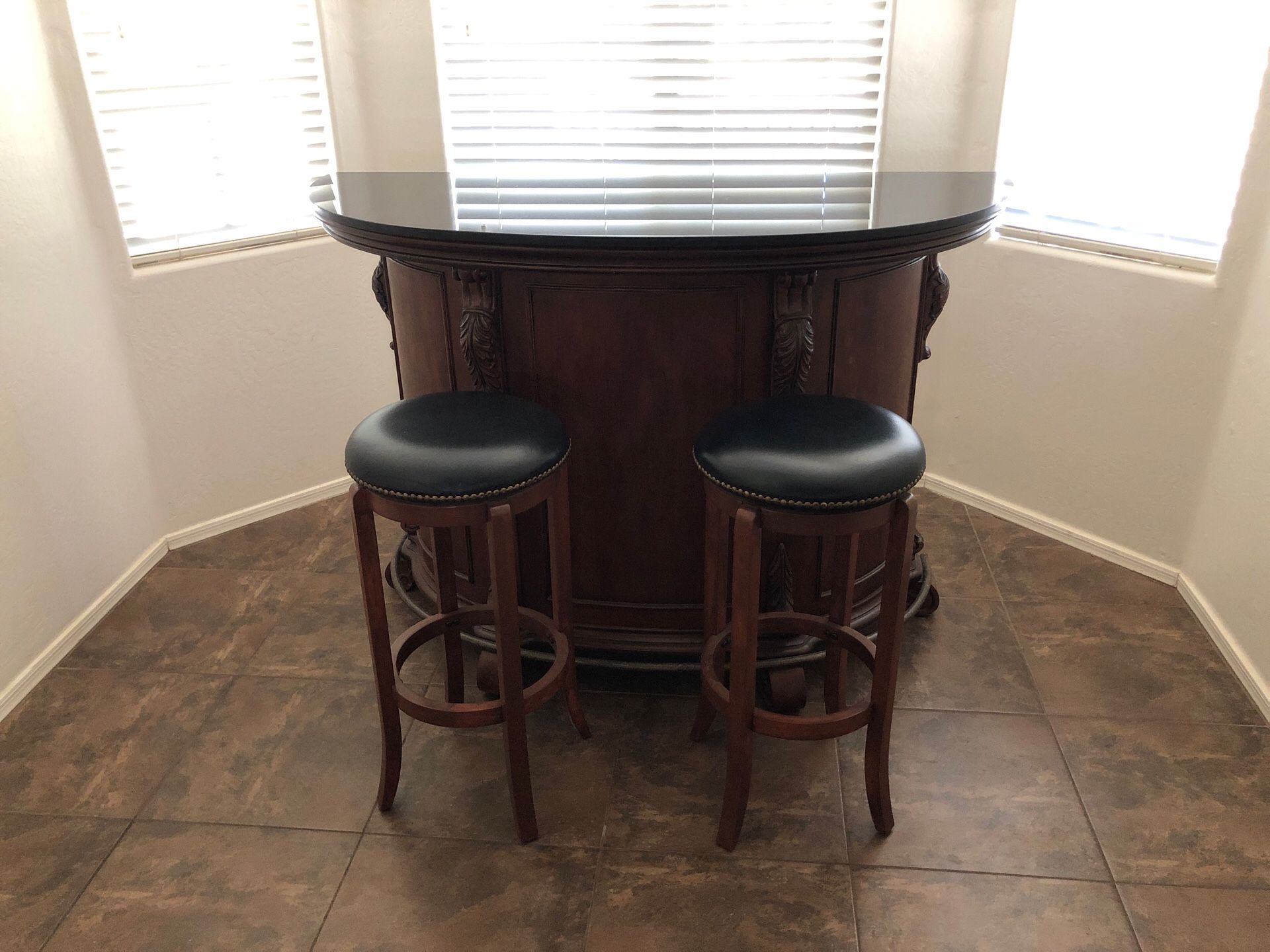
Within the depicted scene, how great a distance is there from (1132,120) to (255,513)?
287 centimetres

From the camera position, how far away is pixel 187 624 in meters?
2.64

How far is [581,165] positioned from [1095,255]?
1491 mm

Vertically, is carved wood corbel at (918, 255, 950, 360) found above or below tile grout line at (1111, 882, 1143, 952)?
above

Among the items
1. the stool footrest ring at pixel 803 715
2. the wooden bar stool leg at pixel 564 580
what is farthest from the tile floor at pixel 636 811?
the stool footrest ring at pixel 803 715

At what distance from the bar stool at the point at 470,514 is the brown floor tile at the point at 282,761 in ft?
0.36

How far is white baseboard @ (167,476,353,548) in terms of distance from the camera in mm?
3047

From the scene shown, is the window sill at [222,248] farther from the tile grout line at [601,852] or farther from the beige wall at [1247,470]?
the beige wall at [1247,470]

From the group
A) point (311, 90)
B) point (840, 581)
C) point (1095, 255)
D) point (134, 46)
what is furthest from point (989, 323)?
point (134, 46)

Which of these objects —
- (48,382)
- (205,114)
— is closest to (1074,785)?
(48,382)

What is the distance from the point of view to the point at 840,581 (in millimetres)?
2057

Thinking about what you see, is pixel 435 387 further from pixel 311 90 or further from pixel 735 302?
pixel 311 90

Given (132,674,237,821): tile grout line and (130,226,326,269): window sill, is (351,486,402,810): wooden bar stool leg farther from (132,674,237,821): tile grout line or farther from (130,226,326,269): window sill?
(130,226,326,269): window sill

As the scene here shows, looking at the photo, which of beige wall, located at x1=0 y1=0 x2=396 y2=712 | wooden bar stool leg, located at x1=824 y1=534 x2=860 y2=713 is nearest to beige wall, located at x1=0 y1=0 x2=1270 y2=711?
beige wall, located at x1=0 y1=0 x2=396 y2=712

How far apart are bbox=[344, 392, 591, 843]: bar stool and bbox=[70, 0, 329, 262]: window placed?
1.44 meters
